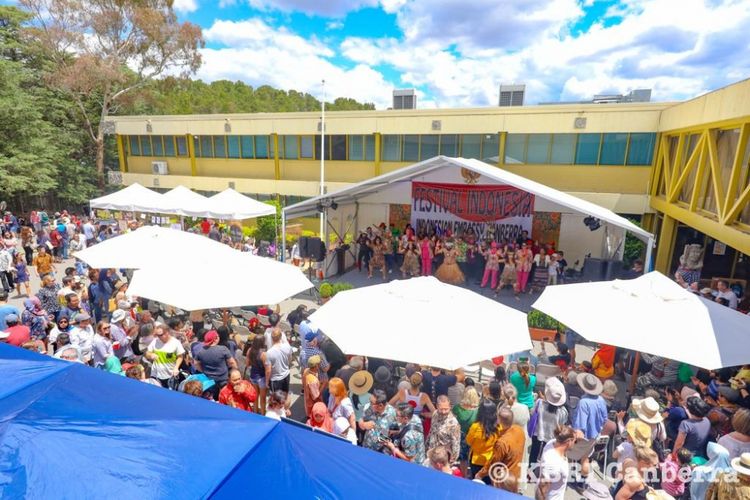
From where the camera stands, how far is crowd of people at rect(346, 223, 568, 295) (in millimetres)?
11820

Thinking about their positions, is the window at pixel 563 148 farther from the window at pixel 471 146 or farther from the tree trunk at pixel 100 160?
the tree trunk at pixel 100 160

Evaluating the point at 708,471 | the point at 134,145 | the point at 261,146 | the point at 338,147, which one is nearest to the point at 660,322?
the point at 708,471

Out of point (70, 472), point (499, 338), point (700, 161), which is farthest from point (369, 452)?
point (700, 161)

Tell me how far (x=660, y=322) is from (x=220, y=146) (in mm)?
21293

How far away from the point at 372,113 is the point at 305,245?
26.6ft

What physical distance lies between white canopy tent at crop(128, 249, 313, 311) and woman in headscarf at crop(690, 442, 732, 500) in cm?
508

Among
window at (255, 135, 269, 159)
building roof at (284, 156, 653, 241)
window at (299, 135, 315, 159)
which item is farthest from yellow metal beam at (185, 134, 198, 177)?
building roof at (284, 156, 653, 241)

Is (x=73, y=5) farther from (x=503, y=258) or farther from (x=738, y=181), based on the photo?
(x=738, y=181)

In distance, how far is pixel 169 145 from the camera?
23.1m

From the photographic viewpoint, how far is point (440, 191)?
45.4 ft

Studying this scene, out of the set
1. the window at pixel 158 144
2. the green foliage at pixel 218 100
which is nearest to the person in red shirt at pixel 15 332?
the window at pixel 158 144

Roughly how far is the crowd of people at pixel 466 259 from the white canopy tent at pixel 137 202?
Answer: 6853 millimetres

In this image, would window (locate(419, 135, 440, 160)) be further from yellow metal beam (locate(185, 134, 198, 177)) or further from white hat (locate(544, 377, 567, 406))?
white hat (locate(544, 377, 567, 406))

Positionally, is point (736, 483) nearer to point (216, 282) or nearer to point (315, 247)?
point (216, 282)
